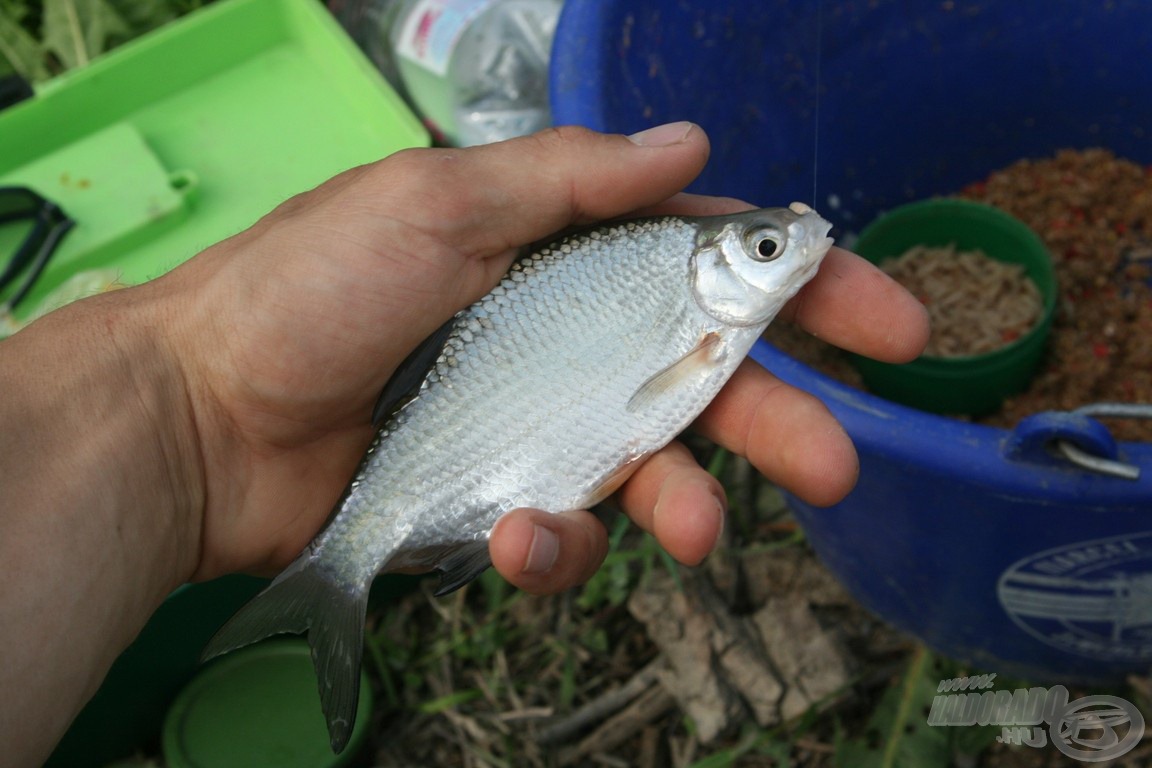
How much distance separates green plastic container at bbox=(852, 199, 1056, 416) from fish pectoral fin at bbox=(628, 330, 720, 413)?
91 centimetres

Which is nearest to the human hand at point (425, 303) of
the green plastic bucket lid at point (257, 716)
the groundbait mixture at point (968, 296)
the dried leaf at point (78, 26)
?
the green plastic bucket lid at point (257, 716)

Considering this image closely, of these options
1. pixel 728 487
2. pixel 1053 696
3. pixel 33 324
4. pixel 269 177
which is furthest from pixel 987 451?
pixel 269 177

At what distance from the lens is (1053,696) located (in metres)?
2.10

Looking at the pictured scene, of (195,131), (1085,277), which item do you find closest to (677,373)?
(1085,277)

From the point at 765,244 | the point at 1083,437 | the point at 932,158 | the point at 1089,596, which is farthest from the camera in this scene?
the point at 932,158

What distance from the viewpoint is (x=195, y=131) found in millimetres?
3070

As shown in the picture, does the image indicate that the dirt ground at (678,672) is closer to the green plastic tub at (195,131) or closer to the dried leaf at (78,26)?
the green plastic tub at (195,131)

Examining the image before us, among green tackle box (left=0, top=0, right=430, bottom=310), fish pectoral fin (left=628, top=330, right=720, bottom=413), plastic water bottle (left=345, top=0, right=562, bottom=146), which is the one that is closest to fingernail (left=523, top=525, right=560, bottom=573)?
fish pectoral fin (left=628, top=330, right=720, bottom=413)

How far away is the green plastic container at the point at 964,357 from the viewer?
7.33ft

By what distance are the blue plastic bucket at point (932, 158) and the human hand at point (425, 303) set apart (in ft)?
0.38

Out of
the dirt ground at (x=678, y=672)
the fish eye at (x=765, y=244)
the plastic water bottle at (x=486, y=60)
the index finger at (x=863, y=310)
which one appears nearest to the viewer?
the fish eye at (x=765, y=244)

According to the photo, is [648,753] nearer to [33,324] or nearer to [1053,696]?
[1053,696]

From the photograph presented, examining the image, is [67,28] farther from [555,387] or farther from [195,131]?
[555,387]

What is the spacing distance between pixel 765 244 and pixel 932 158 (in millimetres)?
1491
